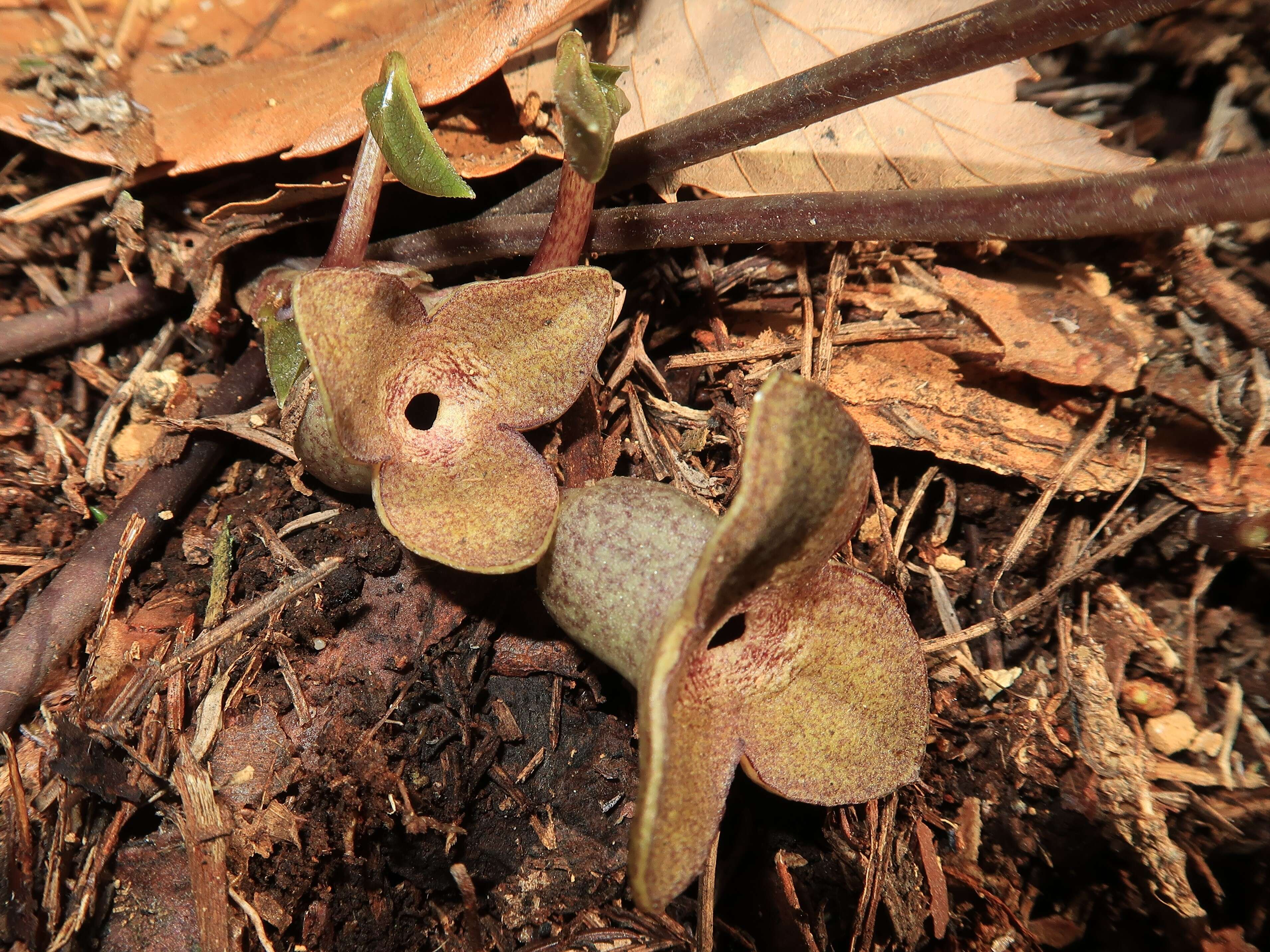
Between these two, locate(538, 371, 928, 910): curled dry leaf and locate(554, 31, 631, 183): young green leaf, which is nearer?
locate(538, 371, 928, 910): curled dry leaf

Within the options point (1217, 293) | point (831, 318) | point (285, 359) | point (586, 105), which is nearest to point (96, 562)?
point (285, 359)

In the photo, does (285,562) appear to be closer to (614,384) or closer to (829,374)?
(614,384)

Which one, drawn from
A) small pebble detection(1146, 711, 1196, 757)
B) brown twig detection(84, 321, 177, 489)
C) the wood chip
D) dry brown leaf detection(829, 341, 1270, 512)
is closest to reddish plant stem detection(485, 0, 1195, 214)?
dry brown leaf detection(829, 341, 1270, 512)

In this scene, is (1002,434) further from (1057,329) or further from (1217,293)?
(1217,293)

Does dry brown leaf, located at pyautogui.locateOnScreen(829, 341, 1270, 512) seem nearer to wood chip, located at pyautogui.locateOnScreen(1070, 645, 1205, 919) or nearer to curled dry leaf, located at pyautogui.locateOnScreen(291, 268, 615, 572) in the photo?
wood chip, located at pyautogui.locateOnScreen(1070, 645, 1205, 919)

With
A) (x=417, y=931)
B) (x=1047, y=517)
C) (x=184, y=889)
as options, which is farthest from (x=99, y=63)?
(x=1047, y=517)
